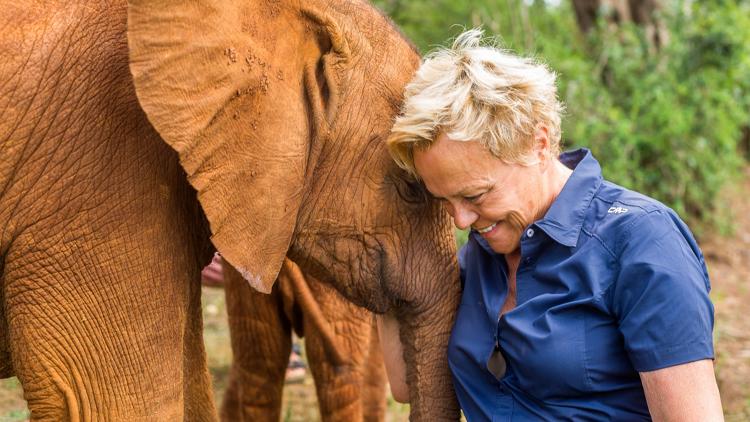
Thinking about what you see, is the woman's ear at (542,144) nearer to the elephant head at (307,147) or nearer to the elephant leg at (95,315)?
the elephant head at (307,147)

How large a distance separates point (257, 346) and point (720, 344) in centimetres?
339

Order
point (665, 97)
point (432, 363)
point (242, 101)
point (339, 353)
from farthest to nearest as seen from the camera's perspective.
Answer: point (665, 97)
point (339, 353)
point (432, 363)
point (242, 101)

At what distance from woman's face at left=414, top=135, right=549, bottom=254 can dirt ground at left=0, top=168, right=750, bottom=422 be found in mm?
2235

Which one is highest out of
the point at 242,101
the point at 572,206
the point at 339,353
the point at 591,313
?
the point at 242,101

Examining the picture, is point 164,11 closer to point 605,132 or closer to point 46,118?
point 46,118

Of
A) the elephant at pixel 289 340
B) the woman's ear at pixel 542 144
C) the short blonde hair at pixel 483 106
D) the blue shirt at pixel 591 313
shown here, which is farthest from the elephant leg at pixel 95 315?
the elephant at pixel 289 340

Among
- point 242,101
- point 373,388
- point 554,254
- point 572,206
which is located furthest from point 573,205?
point 373,388

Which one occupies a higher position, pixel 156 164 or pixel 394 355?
pixel 156 164

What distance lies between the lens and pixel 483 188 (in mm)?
3301

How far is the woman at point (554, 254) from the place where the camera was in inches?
121

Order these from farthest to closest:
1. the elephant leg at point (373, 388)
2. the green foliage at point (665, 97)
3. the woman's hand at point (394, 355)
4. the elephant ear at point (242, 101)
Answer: the green foliage at point (665, 97), the elephant leg at point (373, 388), the woman's hand at point (394, 355), the elephant ear at point (242, 101)

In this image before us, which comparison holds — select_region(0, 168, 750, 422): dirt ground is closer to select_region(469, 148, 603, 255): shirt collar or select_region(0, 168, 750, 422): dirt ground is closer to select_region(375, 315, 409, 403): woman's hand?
select_region(375, 315, 409, 403): woman's hand

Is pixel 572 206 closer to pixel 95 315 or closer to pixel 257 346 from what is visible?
pixel 95 315

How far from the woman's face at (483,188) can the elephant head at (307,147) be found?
8.5 inches
